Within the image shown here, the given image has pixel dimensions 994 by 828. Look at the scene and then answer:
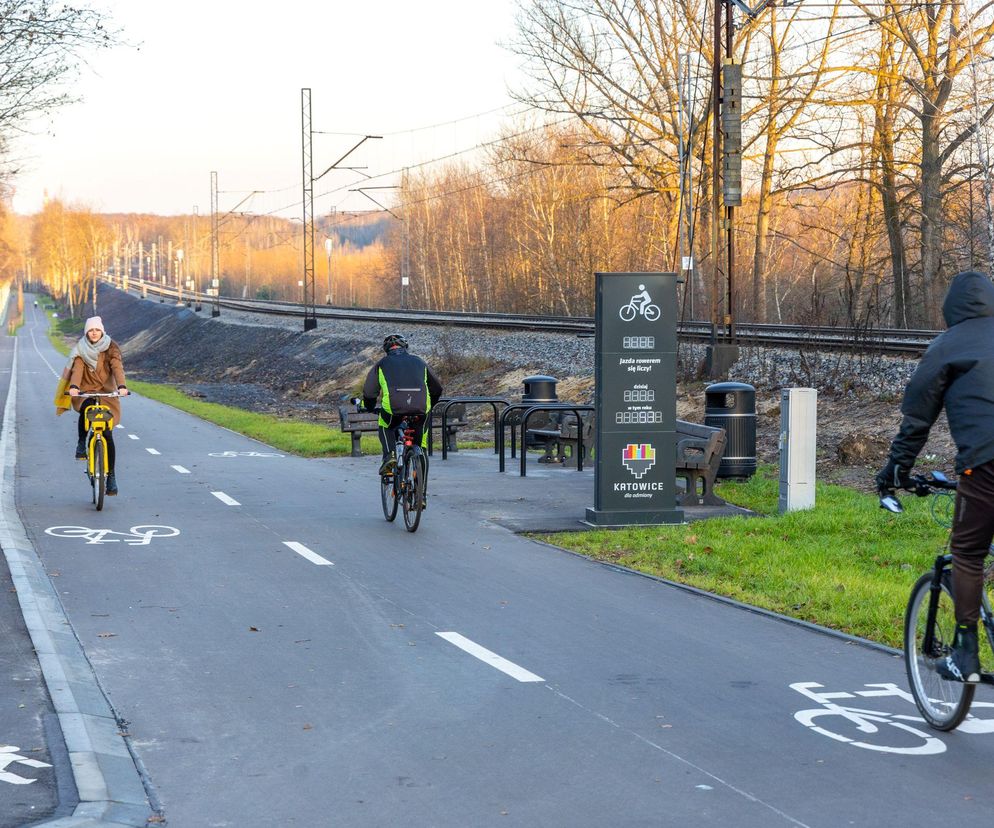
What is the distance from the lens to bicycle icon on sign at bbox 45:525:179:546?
1169cm

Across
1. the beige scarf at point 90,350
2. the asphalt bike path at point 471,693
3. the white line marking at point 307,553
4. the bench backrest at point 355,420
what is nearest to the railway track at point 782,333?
the bench backrest at point 355,420

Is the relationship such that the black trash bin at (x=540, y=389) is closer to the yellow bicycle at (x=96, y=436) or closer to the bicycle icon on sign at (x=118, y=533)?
the yellow bicycle at (x=96, y=436)

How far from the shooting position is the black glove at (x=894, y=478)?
5.62 m

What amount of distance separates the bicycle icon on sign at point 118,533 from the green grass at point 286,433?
346 inches

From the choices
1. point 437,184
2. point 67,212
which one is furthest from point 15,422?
point 67,212

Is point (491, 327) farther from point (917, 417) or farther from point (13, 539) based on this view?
point (917, 417)

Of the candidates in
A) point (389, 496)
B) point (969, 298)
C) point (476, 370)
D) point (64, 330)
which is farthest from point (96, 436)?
point (64, 330)

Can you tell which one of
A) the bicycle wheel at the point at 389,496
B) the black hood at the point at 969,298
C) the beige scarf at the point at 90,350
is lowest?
the bicycle wheel at the point at 389,496

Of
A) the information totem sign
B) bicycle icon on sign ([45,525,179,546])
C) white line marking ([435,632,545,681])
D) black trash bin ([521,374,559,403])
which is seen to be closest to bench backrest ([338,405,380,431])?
black trash bin ([521,374,559,403])

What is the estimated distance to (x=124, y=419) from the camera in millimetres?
30156

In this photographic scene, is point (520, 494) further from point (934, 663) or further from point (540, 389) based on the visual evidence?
point (934, 663)

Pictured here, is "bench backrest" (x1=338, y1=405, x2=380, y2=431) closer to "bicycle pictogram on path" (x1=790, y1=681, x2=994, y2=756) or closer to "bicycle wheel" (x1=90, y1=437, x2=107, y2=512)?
"bicycle wheel" (x1=90, y1=437, x2=107, y2=512)

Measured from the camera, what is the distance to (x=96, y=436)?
1399 cm

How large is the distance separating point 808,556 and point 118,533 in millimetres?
6363
